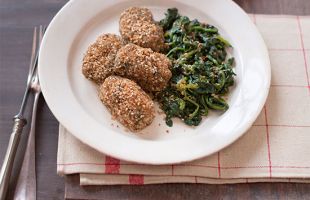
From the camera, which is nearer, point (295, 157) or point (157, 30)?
point (295, 157)

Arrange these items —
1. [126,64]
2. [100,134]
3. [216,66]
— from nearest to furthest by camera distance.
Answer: [100,134] → [126,64] → [216,66]

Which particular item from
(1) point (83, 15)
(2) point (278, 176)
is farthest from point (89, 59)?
(2) point (278, 176)

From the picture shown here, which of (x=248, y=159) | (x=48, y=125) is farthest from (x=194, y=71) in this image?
(x=48, y=125)

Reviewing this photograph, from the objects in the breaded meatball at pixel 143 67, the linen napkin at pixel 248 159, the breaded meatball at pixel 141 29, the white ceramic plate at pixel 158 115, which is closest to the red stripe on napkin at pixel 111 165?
the linen napkin at pixel 248 159

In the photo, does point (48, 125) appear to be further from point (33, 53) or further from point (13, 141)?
point (33, 53)

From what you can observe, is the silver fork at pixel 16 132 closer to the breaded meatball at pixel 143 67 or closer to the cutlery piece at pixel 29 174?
the cutlery piece at pixel 29 174

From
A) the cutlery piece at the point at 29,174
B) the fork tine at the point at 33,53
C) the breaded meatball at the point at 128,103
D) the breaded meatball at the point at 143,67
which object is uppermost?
the fork tine at the point at 33,53

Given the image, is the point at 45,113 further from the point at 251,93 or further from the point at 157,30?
the point at 251,93

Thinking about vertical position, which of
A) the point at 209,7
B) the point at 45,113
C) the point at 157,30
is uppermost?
the point at 209,7
